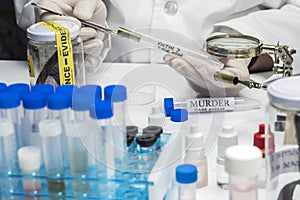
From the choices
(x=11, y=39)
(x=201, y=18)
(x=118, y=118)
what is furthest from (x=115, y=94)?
(x=11, y=39)

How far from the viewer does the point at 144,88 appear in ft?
3.11

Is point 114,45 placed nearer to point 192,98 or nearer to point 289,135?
point 192,98

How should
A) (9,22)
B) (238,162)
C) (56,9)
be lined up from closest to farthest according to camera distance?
1. (238,162)
2. (56,9)
3. (9,22)

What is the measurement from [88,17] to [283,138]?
0.45 metres

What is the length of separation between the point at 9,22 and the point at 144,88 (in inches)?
40.3

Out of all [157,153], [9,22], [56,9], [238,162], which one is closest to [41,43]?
[56,9]

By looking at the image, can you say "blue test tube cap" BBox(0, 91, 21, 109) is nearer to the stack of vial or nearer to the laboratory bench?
the stack of vial

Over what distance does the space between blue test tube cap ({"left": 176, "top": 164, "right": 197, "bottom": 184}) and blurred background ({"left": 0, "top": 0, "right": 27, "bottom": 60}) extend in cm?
125

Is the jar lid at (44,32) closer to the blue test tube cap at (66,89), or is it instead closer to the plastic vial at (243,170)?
the blue test tube cap at (66,89)

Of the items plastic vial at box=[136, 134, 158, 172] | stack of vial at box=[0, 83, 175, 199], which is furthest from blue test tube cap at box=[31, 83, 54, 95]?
plastic vial at box=[136, 134, 158, 172]

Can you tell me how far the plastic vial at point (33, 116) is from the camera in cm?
69

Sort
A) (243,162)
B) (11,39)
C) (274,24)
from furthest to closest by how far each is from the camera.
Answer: (11,39), (274,24), (243,162)

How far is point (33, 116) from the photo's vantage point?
Result: 2.32ft

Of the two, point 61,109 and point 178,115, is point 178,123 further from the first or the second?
point 61,109
